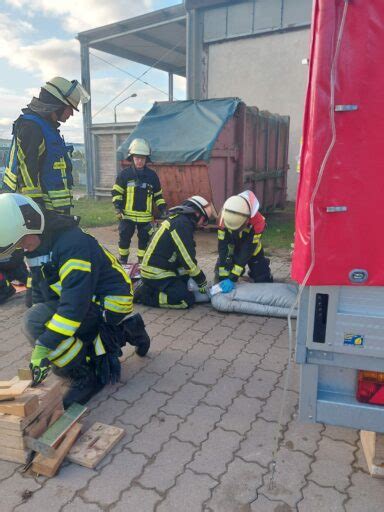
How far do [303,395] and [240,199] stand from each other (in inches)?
110

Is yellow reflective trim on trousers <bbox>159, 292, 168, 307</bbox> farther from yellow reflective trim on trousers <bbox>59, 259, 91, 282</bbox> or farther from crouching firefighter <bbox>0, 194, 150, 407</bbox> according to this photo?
yellow reflective trim on trousers <bbox>59, 259, 91, 282</bbox>

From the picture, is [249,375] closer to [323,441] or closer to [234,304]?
[323,441]

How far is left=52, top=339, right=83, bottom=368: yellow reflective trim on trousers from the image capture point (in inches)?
106

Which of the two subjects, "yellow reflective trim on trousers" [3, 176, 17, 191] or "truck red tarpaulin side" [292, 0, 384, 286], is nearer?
"truck red tarpaulin side" [292, 0, 384, 286]

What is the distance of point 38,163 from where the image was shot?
385cm

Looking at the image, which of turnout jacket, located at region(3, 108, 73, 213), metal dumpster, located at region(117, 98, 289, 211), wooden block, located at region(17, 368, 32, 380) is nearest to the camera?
wooden block, located at region(17, 368, 32, 380)

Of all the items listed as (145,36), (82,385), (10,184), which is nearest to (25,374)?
(82,385)

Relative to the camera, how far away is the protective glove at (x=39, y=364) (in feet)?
8.02

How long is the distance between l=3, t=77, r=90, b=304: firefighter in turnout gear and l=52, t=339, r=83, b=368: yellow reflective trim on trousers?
1196mm

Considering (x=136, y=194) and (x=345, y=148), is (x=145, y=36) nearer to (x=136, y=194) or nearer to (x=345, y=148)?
(x=136, y=194)

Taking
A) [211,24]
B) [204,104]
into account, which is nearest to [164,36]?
[211,24]

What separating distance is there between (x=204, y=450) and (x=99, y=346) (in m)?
1.02

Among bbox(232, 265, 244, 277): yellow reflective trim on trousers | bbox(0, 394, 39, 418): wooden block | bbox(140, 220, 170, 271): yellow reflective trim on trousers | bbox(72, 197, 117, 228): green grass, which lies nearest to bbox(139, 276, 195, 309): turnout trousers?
bbox(140, 220, 170, 271): yellow reflective trim on trousers

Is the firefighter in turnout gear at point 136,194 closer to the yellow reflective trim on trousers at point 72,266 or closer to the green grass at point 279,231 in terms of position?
the green grass at point 279,231
